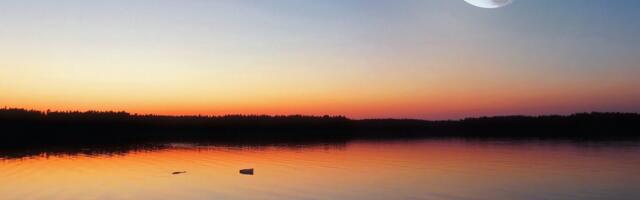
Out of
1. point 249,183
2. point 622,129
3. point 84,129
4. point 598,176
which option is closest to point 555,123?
point 622,129

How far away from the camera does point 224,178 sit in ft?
149

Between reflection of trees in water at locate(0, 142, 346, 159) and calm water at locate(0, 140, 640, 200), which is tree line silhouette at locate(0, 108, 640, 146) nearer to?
reflection of trees in water at locate(0, 142, 346, 159)

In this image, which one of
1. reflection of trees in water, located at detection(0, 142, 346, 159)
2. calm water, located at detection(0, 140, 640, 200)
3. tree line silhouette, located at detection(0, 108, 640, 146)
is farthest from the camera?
tree line silhouette, located at detection(0, 108, 640, 146)

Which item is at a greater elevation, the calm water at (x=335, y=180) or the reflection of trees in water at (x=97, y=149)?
the reflection of trees in water at (x=97, y=149)

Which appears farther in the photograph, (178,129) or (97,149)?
(178,129)

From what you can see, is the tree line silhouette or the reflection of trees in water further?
the tree line silhouette

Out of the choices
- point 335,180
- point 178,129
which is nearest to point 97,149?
point 335,180

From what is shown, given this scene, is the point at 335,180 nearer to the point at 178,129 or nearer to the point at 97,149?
the point at 97,149

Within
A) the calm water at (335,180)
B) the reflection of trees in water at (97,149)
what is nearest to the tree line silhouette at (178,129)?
the reflection of trees in water at (97,149)

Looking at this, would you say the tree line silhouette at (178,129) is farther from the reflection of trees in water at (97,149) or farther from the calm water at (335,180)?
the calm water at (335,180)

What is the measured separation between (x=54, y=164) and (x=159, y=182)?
74.8 ft

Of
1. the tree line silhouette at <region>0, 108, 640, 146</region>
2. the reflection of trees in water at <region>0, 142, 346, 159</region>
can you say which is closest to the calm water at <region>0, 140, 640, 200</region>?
the reflection of trees in water at <region>0, 142, 346, 159</region>

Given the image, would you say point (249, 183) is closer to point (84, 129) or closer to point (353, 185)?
point (353, 185)

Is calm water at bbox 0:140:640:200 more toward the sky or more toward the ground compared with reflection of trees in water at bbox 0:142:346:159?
more toward the ground
